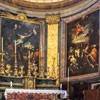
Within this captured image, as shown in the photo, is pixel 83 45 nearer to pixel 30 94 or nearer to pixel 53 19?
pixel 53 19

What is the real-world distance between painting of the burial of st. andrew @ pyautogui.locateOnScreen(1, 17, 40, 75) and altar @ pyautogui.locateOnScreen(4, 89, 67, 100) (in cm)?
196

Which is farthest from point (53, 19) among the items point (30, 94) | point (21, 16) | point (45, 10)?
point (30, 94)

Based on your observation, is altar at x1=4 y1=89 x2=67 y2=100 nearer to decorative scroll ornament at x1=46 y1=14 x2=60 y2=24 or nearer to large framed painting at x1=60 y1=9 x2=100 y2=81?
large framed painting at x1=60 y1=9 x2=100 y2=81

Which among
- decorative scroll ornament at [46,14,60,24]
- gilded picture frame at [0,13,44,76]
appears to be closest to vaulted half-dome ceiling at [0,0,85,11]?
decorative scroll ornament at [46,14,60,24]

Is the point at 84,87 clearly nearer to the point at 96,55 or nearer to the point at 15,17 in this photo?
the point at 96,55

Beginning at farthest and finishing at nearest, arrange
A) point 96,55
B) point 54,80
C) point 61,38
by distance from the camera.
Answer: point 61,38
point 54,80
point 96,55

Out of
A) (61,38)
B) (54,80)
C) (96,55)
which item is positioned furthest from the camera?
(61,38)

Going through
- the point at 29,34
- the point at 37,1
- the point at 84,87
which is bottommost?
the point at 84,87

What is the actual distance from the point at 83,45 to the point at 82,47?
111 millimetres

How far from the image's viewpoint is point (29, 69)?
15.6 metres

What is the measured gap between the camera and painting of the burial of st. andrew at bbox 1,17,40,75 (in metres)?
15.8

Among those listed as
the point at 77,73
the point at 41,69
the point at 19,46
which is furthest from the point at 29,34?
the point at 77,73

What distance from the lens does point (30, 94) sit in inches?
542

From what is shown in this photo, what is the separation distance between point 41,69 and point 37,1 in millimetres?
3669
